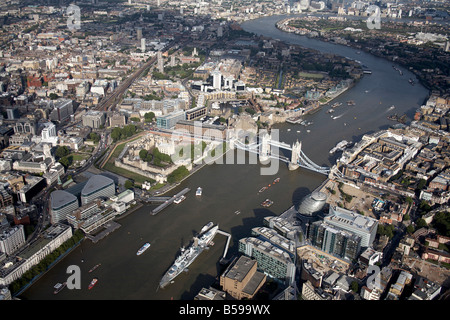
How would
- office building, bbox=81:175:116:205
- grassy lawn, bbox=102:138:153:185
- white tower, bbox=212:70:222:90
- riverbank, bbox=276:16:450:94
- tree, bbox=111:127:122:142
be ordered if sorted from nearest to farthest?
office building, bbox=81:175:116:205
grassy lawn, bbox=102:138:153:185
tree, bbox=111:127:122:142
white tower, bbox=212:70:222:90
riverbank, bbox=276:16:450:94

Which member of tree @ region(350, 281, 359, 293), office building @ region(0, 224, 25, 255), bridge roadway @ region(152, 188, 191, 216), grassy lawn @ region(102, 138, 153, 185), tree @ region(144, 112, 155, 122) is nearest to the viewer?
tree @ region(350, 281, 359, 293)

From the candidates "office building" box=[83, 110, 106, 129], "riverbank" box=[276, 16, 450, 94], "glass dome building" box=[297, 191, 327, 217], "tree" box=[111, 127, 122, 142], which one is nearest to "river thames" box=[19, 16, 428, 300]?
"glass dome building" box=[297, 191, 327, 217]

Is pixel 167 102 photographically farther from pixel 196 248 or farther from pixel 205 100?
pixel 196 248

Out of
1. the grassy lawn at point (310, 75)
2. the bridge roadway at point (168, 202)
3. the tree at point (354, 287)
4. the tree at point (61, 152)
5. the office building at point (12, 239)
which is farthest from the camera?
the grassy lawn at point (310, 75)

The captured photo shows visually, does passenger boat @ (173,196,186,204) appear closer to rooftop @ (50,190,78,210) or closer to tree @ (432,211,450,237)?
rooftop @ (50,190,78,210)

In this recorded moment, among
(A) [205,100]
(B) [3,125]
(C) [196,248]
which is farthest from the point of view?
(A) [205,100]

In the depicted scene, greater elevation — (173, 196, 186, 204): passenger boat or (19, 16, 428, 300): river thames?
(173, 196, 186, 204): passenger boat

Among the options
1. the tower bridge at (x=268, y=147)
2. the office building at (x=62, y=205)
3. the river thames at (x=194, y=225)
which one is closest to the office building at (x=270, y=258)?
the river thames at (x=194, y=225)

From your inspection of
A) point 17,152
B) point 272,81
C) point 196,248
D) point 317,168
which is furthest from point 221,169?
point 272,81

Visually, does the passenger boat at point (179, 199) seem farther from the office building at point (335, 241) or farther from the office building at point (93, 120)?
the office building at point (93, 120)
